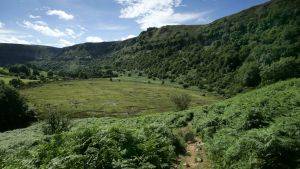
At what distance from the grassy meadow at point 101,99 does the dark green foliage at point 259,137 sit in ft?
316

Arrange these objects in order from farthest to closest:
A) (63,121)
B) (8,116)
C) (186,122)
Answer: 1. (8,116)
2. (63,121)
3. (186,122)

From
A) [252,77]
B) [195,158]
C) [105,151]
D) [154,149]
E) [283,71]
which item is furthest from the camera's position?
[252,77]

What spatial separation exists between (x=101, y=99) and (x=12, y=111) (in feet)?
179

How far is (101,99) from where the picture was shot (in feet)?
525

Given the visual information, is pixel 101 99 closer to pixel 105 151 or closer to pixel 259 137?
pixel 259 137

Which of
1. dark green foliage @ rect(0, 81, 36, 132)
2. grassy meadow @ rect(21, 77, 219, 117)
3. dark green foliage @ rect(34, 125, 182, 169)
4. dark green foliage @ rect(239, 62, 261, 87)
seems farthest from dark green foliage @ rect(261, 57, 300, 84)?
dark green foliage @ rect(0, 81, 36, 132)

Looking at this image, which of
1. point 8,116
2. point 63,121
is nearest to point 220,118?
point 63,121

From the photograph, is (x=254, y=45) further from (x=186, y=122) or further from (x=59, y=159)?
(x=59, y=159)

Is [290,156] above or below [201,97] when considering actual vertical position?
above

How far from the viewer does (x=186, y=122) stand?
133ft

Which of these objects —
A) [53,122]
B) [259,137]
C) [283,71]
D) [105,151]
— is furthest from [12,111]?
[259,137]

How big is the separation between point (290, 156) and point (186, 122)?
71.3 feet

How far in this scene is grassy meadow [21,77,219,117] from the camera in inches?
5300

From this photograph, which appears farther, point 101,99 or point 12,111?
point 101,99
